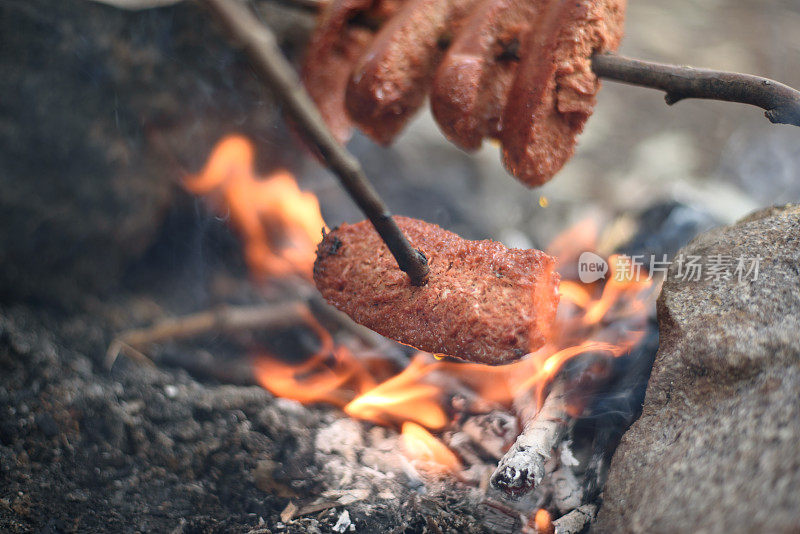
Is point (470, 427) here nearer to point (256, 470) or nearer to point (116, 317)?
point (256, 470)

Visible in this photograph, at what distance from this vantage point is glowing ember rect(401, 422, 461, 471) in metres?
2.03

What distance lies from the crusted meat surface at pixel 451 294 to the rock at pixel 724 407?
0.45 metres

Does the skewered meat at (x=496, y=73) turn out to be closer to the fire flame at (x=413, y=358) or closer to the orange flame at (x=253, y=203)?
the fire flame at (x=413, y=358)

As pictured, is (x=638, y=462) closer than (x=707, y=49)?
Yes

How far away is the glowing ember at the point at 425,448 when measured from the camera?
2.03 m

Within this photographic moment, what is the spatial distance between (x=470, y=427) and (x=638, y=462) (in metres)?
0.71

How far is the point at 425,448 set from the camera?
209cm

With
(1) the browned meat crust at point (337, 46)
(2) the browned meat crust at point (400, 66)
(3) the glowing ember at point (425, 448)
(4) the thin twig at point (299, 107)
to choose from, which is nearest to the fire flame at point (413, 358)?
(3) the glowing ember at point (425, 448)

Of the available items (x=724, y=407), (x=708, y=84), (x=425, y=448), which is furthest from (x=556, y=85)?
(x=425, y=448)

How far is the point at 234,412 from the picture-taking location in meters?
2.22

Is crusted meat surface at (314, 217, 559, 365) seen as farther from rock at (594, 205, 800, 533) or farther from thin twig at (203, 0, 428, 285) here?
rock at (594, 205, 800, 533)

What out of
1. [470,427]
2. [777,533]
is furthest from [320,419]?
[777,533]

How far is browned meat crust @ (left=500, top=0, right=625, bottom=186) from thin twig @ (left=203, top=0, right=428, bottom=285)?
65cm

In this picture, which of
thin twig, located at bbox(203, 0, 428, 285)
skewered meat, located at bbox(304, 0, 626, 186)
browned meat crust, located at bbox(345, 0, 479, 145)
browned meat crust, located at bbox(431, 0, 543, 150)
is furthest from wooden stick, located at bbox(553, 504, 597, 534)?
browned meat crust, located at bbox(345, 0, 479, 145)
